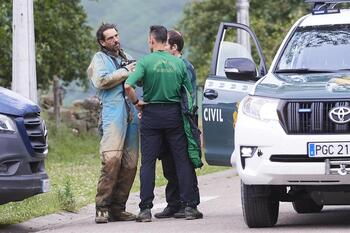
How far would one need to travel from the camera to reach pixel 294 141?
9984 mm

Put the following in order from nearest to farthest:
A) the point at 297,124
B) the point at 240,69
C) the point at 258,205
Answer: the point at 297,124, the point at 258,205, the point at 240,69

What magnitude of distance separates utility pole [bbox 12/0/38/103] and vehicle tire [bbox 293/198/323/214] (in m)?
4.09

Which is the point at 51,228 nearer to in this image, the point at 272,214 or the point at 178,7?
the point at 272,214

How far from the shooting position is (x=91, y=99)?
3694cm

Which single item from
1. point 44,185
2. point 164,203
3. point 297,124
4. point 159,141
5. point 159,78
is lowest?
point 164,203

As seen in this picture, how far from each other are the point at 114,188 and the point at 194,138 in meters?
0.97

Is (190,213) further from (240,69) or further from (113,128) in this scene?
(240,69)

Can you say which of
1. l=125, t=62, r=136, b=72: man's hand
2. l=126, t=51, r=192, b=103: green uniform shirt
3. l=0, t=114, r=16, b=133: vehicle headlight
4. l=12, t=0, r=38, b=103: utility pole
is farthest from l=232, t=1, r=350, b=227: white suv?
l=12, t=0, r=38, b=103: utility pole

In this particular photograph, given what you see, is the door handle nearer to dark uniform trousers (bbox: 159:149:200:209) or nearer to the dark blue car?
dark uniform trousers (bbox: 159:149:200:209)

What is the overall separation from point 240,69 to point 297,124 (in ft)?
4.26

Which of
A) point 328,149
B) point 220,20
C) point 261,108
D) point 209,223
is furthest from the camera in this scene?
point 220,20

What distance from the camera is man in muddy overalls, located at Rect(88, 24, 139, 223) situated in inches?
466

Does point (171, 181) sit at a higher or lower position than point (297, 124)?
lower

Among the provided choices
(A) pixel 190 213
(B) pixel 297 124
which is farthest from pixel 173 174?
(B) pixel 297 124
